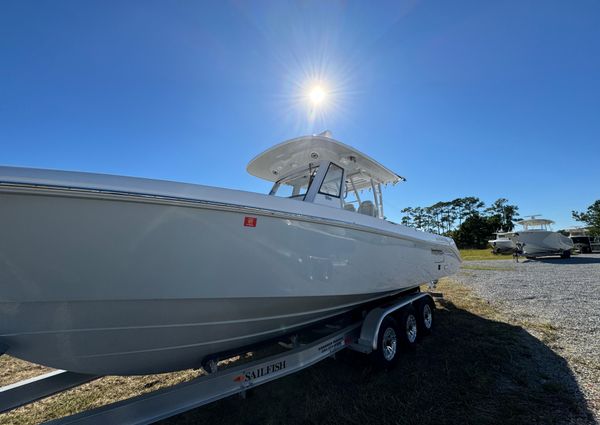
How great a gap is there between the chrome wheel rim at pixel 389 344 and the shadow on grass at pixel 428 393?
17cm

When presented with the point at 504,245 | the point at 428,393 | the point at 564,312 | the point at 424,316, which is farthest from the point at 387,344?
the point at 504,245

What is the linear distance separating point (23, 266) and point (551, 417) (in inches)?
161

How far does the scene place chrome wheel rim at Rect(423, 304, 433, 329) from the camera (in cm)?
477

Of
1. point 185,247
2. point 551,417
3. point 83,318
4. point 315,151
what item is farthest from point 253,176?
point 551,417

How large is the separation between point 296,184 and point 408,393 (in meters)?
2.85

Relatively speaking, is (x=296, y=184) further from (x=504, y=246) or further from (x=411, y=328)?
(x=504, y=246)

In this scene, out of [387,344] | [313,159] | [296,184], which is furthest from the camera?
[296,184]

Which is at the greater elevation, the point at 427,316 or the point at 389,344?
the point at 427,316

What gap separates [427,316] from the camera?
4902mm

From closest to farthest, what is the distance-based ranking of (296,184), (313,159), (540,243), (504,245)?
(313,159) → (296,184) → (540,243) → (504,245)

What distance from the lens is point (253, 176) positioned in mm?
4789

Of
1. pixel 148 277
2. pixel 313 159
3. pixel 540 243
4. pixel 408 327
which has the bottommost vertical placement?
pixel 408 327

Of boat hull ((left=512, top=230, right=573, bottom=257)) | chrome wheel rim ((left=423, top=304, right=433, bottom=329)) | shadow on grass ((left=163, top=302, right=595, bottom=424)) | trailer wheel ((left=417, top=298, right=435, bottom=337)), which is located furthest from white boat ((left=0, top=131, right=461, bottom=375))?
boat hull ((left=512, top=230, right=573, bottom=257))

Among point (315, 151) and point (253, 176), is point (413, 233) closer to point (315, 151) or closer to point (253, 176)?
point (315, 151)
